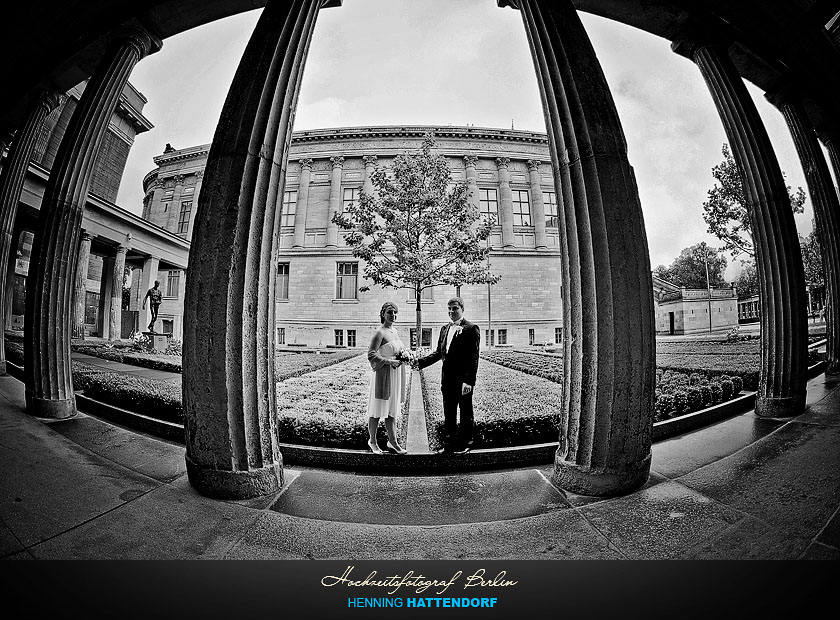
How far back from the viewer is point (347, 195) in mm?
9523

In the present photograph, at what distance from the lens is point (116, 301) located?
4953mm

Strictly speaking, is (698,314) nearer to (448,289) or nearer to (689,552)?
(448,289)

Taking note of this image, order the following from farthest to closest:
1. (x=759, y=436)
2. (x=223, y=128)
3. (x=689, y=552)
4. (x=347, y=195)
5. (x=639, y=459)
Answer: (x=347, y=195)
(x=759, y=436)
(x=223, y=128)
(x=639, y=459)
(x=689, y=552)

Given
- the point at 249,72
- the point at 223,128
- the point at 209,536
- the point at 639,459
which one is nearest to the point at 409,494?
the point at 209,536

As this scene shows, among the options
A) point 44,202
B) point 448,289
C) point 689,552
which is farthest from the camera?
point 448,289

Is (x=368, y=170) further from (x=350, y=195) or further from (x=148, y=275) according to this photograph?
(x=148, y=275)

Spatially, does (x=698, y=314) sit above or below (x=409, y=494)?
above

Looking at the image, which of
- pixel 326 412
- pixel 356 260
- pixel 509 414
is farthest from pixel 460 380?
pixel 356 260

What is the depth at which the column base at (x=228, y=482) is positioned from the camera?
2.17 meters

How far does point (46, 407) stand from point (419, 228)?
7973 mm

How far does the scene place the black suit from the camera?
2.89m

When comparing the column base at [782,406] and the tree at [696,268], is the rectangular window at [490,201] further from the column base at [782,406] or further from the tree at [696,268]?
the column base at [782,406]

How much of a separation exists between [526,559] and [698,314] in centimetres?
925

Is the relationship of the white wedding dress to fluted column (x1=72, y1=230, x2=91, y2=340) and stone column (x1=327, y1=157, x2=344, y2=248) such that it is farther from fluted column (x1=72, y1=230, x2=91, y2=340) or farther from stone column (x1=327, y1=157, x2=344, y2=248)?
stone column (x1=327, y1=157, x2=344, y2=248)
